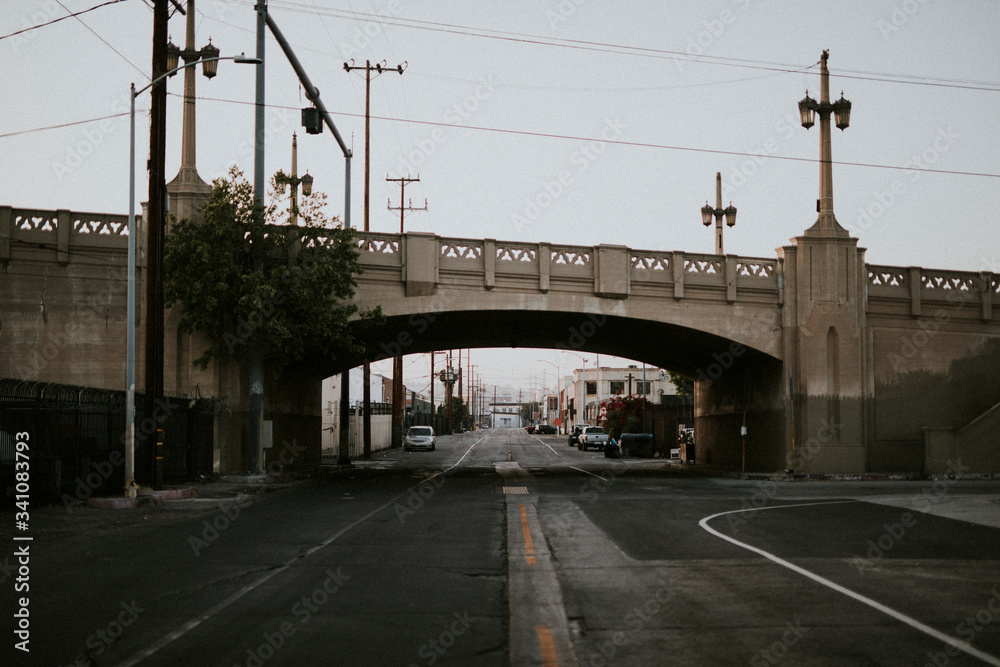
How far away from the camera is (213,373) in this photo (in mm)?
29500

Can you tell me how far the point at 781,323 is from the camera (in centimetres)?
3412

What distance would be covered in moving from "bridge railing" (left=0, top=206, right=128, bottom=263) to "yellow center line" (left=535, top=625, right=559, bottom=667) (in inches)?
968

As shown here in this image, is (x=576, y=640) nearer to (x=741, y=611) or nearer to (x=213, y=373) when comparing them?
(x=741, y=611)

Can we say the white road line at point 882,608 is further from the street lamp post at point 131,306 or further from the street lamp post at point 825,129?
the street lamp post at point 825,129

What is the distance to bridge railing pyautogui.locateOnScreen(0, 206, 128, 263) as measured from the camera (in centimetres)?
2831

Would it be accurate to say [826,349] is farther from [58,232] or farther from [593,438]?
[593,438]

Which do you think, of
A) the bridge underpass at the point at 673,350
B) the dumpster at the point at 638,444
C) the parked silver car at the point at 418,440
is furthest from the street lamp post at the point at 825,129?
the parked silver car at the point at 418,440

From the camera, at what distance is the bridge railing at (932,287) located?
113 ft

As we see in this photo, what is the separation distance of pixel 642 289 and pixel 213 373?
1486 cm

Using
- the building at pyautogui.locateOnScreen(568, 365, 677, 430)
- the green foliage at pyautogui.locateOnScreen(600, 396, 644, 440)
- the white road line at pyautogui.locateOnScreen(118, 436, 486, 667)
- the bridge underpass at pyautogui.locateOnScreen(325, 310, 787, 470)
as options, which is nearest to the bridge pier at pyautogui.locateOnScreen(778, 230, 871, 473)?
the bridge underpass at pyautogui.locateOnScreen(325, 310, 787, 470)

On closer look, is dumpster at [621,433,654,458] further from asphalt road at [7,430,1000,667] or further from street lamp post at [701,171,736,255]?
asphalt road at [7,430,1000,667]

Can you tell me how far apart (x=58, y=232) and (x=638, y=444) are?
3794 cm

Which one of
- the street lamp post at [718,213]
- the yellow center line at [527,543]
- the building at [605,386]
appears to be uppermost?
the street lamp post at [718,213]

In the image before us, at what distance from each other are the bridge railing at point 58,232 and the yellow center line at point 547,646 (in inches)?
968
